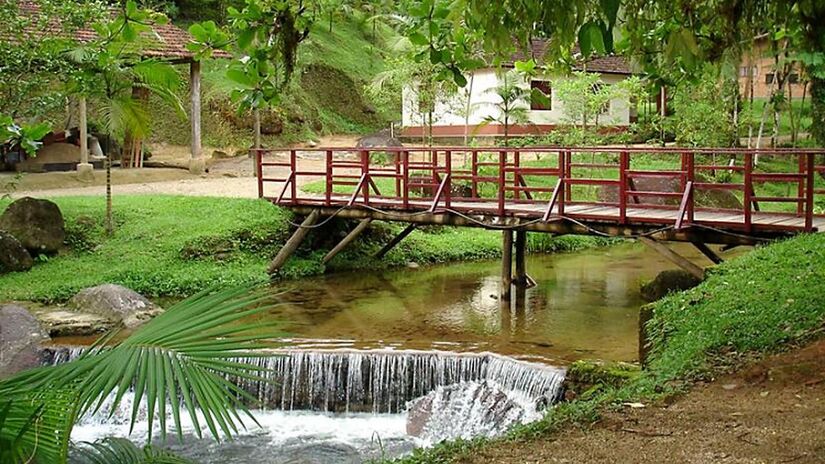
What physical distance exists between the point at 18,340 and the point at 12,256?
15.6ft

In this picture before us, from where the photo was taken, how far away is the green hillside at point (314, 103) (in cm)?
3256

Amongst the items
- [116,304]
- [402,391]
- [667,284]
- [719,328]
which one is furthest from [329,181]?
[719,328]

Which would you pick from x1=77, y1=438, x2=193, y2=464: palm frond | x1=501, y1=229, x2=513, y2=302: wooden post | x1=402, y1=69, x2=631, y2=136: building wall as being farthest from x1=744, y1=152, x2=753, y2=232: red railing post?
x1=402, y1=69, x2=631, y2=136: building wall

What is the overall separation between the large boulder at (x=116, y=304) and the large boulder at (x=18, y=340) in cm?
116

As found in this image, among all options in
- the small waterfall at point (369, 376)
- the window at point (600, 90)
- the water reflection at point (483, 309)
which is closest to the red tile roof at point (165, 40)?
the water reflection at point (483, 309)

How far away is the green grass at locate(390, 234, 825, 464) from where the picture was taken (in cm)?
672

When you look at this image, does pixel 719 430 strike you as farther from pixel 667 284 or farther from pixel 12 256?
pixel 12 256

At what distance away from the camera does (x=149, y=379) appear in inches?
116

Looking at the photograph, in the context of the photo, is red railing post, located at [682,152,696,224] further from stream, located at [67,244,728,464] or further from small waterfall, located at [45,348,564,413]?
small waterfall, located at [45,348,564,413]

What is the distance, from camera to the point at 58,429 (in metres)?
3.27

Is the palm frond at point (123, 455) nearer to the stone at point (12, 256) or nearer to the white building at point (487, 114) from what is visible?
the stone at point (12, 256)

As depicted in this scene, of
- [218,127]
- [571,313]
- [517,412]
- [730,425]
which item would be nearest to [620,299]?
[571,313]

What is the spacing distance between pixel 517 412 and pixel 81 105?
16.4 metres

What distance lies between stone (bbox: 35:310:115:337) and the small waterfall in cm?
317
